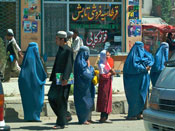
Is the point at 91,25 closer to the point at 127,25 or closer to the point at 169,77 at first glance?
the point at 127,25

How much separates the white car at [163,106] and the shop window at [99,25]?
34.5 feet

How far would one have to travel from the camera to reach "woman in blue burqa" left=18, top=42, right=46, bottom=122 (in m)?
9.91

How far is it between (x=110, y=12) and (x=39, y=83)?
26.8 feet

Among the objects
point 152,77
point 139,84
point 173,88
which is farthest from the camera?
point 152,77

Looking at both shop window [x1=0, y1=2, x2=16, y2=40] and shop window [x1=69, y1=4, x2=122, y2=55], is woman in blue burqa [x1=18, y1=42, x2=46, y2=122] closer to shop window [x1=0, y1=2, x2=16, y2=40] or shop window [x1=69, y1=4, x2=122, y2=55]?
shop window [x1=0, y1=2, x2=16, y2=40]

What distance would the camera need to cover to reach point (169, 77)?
6.79 meters

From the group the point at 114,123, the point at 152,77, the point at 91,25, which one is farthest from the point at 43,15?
the point at 114,123

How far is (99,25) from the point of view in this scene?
1756 centimetres

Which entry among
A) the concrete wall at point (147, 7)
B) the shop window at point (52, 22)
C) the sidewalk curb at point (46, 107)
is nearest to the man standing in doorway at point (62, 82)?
the sidewalk curb at point (46, 107)

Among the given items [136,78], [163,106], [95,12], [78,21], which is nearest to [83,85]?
[136,78]

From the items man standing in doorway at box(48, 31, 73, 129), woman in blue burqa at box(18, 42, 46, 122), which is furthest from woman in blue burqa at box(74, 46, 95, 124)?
woman in blue burqa at box(18, 42, 46, 122)

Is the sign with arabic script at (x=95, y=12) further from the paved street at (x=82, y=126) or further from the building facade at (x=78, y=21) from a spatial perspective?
the paved street at (x=82, y=126)

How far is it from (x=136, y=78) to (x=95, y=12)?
24.6 feet

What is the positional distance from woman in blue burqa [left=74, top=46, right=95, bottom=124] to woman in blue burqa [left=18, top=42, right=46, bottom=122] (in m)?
0.77
